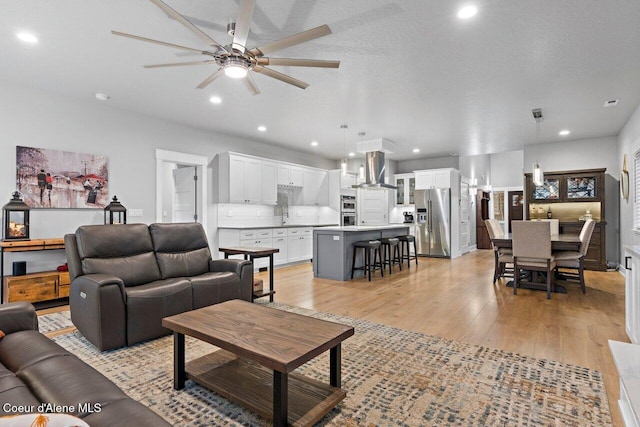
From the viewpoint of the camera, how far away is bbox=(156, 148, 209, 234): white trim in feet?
17.8

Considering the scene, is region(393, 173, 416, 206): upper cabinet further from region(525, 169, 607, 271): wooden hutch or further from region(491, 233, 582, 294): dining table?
region(491, 233, 582, 294): dining table

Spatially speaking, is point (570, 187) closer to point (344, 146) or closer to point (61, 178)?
point (344, 146)

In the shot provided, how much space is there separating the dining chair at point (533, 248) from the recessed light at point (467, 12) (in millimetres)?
2837

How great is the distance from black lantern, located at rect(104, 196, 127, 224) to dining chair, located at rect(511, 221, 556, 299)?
212 inches

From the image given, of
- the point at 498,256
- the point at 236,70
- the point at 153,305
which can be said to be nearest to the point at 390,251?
the point at 498,256

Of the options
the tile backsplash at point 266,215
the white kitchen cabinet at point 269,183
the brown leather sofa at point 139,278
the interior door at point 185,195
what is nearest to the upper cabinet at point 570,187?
the tile backsplash at point 266,215

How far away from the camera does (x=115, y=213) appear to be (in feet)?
16.5

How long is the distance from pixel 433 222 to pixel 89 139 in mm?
7298

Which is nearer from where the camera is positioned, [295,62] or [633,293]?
[633,293]

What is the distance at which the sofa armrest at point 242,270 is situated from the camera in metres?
3.67

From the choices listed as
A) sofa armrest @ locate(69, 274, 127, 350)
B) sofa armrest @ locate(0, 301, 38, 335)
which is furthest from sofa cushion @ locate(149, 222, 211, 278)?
sofa armrest @ locate(0, 301, 38, 335)

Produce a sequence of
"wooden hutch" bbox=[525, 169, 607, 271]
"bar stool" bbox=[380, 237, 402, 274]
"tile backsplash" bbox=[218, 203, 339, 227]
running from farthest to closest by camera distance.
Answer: "tile backsplash" bbox=[218, 203, 339, 227] → "wooden hutch" bbox=[525, 169, 607, 271] → "bar stool" bbox=[380, 237, 402, 274]

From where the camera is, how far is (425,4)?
99.2 inches

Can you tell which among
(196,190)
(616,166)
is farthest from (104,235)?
(616,166)
